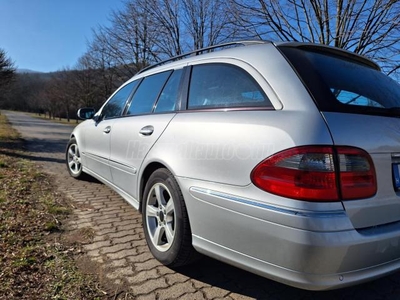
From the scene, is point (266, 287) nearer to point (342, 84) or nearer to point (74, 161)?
point (342, 84)

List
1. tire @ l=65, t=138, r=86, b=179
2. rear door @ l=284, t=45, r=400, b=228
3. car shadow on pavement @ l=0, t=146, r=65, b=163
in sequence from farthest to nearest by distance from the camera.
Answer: car shadow on pavement @ l=0, t=146, r=65, b=163 → tire @ l=65, t=138, r=86, b=179 → rear door @ l=284, t=45, r=400, b=228

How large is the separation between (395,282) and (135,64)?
51.6 feet

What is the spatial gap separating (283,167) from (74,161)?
180 inches

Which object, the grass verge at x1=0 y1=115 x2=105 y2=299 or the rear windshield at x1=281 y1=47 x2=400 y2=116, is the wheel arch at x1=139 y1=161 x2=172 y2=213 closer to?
the grass verge at x1=0 y1=115 x2=105 y2=299

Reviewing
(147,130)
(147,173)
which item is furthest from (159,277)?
(147,130)

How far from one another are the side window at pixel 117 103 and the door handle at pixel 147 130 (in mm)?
983

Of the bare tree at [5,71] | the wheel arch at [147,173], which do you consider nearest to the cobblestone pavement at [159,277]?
the wheel arch at [147,173]

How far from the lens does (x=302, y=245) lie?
151cm

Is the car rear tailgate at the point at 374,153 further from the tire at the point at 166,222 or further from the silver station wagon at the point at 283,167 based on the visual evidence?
the tire at the point at 166,222

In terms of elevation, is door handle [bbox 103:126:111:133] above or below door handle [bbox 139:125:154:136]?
below

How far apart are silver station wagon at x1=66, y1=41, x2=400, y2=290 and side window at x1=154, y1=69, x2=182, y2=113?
84 mm

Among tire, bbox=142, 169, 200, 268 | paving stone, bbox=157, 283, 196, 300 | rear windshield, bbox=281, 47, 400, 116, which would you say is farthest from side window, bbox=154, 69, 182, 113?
paving stone, bbox=157, 283, 196, 300

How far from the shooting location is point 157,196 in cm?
257

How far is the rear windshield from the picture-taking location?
5.83ft
